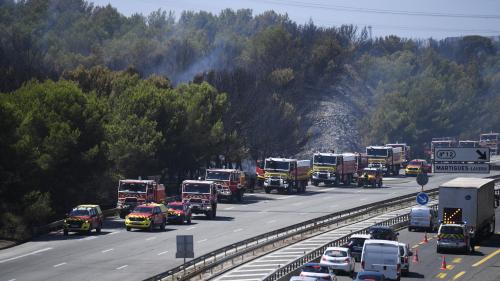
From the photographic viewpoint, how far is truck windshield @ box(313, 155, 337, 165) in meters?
105

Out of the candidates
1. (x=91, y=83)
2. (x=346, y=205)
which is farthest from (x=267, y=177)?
(x=91, y=83)

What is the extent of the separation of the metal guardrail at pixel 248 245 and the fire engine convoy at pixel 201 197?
897 cm

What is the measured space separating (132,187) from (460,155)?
78.7 ft

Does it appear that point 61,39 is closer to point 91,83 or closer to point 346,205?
point 91,83

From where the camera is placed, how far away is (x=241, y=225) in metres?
68.6

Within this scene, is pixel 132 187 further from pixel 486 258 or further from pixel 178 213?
pixel 486 258

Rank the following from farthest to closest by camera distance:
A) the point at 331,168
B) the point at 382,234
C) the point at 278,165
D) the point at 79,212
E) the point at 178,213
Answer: the point at 331,168 → the point at 278,165 → the point at 178,213 → the point at 79,212 → the point at 382,234

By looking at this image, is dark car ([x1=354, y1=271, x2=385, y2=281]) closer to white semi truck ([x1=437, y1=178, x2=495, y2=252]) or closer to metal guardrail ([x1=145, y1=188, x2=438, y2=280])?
metal guardrail ([x1=145, y1=188, x2=438, y2=280])

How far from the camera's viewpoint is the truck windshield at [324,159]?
105 metres

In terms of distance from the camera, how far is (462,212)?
56656 millimetres

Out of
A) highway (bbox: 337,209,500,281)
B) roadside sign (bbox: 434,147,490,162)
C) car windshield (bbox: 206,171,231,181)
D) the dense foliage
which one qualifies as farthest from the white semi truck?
car windshield (bbox: 206,171,231,181)

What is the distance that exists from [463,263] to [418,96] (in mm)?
143703

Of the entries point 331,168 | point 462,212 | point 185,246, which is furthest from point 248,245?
point 331,168

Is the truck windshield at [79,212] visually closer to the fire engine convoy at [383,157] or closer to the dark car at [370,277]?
A: the dark car at [370,277]
